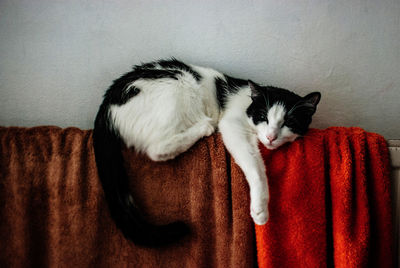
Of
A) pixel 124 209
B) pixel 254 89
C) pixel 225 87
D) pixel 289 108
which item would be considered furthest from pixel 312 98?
pixel 124 209

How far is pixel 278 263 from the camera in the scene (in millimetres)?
716

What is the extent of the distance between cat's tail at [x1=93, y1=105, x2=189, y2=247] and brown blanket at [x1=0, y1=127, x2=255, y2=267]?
0.04m

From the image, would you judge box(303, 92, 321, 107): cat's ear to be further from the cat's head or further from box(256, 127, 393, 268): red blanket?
box(256, 127, 393, 268): red blanket

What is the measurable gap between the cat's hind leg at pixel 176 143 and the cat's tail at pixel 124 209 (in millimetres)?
117

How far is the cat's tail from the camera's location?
0.69m

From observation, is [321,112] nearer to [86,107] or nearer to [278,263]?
[278,263]

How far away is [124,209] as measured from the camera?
703 millimetres

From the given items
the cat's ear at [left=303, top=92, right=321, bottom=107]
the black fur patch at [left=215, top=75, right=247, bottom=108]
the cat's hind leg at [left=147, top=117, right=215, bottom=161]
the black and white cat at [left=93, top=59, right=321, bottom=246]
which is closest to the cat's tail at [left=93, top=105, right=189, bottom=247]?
the black and white cat at [left=93, top=59, right=321, bottom=246]

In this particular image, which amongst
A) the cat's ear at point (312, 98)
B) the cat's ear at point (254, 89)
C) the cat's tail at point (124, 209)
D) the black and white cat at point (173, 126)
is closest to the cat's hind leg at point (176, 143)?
the black and white cat at point (173, 126)

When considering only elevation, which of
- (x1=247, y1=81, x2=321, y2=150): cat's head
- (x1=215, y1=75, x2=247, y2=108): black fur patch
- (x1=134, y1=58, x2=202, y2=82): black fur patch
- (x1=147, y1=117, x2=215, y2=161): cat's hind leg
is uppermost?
(x1=134, y1=58, x2=202, y2=82): black fur patch

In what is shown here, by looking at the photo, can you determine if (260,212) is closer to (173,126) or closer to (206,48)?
(173,126)

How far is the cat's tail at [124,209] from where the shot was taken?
2.27 ft

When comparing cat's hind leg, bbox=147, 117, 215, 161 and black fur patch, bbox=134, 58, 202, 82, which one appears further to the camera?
black fur patch, bbox=134, 58, 202, 82

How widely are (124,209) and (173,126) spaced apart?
32cm
